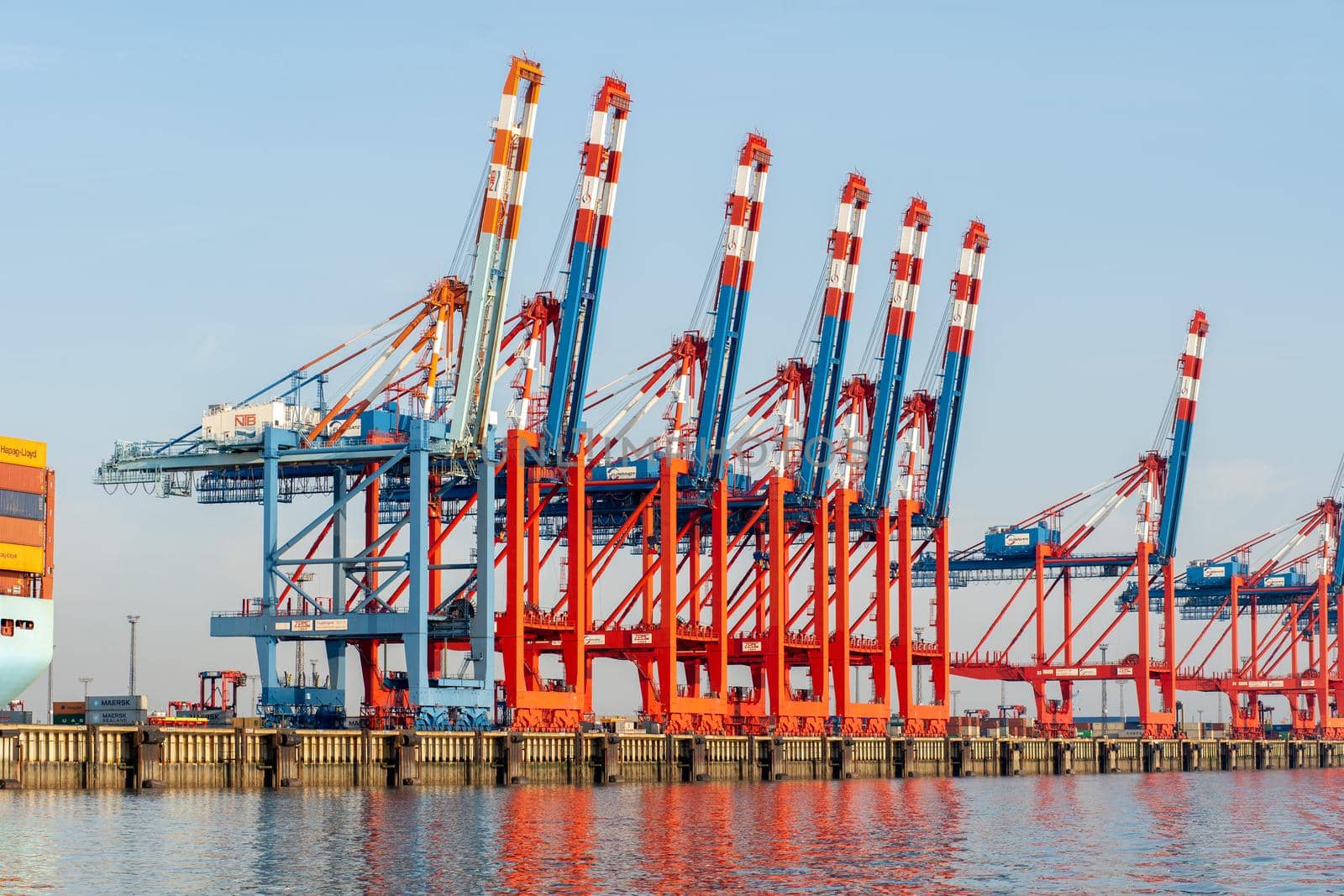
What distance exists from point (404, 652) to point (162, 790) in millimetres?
13046

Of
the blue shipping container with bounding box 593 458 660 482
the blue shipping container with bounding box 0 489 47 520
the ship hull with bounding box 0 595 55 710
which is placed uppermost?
the blue shipping container with bounding box 593 458 660 482

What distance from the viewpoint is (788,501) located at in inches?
3885

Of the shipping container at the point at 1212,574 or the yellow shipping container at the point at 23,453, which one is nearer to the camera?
the yellow shipping container at the point at 23,453

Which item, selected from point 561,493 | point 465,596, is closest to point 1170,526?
point 561,493

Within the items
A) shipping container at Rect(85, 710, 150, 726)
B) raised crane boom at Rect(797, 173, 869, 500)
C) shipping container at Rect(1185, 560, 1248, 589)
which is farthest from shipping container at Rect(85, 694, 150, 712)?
shipping container at Rect(1185, 560, 1248, 589)

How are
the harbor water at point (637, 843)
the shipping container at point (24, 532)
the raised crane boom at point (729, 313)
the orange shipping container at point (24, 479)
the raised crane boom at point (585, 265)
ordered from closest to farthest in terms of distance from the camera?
the harbor water at point (637, 843), the orange shipping container at point (24, 479), the shipping container at point (24, 532), the raised crane boom at point (585, 265), the raised crane boom at point (729, 313)

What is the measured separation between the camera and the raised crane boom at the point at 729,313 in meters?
90.4

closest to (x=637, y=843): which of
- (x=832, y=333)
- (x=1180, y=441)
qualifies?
(x=832, y=333)

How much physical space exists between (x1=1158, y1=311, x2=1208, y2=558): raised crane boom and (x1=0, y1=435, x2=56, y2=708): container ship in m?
67.0

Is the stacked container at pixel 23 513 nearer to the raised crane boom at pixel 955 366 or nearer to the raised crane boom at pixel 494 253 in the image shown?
the raised crane boom at pixel 494 253

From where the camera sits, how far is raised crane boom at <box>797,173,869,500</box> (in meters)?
97.6

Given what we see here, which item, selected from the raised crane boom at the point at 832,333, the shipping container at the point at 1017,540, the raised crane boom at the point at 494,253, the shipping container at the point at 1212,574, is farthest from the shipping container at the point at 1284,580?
the raised crane boom at the point at 494,253

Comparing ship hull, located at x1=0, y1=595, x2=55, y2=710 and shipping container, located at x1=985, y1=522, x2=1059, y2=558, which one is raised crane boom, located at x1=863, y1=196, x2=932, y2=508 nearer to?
shipping container, located at x1=985, y1=522, x2=1059, y2=558

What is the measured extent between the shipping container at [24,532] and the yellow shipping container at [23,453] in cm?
197
